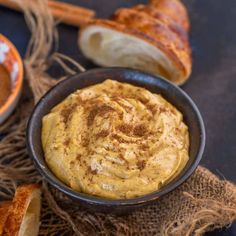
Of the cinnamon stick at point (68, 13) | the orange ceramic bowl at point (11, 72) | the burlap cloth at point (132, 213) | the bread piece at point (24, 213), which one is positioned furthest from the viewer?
the cinnamon stick at point (68, 13)

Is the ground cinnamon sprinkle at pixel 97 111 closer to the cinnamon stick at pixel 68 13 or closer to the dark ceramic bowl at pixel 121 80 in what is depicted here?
the dark ceramic bowl at pixel 121 80

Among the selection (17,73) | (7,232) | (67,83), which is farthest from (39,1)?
(7,232)

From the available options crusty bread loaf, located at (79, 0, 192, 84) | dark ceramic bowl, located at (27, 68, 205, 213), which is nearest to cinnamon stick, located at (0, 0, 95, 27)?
crusty bread loaf, located at (79, 0, 192, 84)

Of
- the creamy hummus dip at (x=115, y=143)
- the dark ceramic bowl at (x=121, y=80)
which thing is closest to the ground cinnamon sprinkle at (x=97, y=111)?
the creamy hummus dip at (x=115, y=143)

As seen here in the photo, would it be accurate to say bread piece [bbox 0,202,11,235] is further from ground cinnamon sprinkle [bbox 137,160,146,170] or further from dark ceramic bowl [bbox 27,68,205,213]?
ground cinnamon sprinkle [bbox 137,160,146,170]

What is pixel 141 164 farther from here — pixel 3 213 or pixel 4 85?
pixel 4 85

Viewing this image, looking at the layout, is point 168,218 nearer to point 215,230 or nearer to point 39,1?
point 215,230

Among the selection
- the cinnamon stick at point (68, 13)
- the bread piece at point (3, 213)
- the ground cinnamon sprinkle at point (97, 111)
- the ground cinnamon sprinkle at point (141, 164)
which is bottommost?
the bread piece at point (3, 213)
